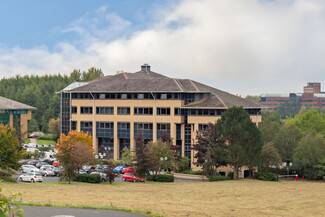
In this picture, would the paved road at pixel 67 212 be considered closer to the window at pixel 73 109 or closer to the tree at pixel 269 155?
the tree at pixel 269 155

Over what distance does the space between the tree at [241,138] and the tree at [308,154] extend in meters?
15.3

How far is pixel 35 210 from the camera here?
24.8 metres

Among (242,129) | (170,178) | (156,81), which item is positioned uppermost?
(156,81)

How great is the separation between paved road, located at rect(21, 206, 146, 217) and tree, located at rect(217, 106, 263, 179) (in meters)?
39.0

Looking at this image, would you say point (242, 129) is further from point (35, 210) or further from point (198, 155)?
point (35, 210)

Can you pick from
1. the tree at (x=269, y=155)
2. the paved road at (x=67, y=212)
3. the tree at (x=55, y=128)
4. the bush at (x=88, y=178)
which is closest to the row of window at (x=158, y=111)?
the tree at (x=269, y=155)

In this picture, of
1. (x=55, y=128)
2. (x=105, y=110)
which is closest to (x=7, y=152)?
(x=105, y=110)

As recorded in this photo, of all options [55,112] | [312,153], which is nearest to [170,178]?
[312,153]

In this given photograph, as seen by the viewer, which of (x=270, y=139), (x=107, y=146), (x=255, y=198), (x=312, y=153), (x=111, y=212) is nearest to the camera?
(x=111, y=212)

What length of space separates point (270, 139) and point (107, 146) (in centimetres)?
3152

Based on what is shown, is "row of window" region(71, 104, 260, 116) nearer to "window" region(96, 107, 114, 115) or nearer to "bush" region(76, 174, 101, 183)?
"window" region(96, 107, 114, 115)

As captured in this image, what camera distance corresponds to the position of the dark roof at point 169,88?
8219cm

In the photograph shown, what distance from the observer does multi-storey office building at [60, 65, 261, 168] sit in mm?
82312

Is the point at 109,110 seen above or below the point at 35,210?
above
